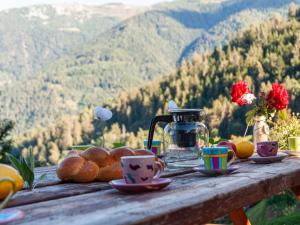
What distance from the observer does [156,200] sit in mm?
1168

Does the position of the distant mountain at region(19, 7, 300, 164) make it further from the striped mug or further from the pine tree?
the striped mug

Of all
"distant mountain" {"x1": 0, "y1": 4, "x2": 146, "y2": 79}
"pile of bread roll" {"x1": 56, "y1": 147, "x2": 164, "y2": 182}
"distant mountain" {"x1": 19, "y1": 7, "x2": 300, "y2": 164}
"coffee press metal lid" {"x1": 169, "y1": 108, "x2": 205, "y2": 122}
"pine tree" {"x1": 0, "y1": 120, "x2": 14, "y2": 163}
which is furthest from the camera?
"distant mountain" {"x1": 0, "y1": 4, "x2": 146, "y2": 79}

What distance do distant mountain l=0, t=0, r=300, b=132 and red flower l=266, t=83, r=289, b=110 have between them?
292ft

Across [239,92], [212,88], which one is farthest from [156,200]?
[212,88]

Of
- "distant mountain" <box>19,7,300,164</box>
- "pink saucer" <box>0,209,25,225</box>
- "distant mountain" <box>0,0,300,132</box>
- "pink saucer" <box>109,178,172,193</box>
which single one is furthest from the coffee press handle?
"distant mountain" <box>0,0,300,132</box>

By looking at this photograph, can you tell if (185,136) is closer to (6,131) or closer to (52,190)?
(52,190)

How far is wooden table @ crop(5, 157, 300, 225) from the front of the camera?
1.01m

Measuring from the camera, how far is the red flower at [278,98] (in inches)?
108

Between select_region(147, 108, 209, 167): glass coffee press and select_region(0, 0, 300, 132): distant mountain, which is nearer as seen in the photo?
select_region(147, 108, 209, 167): glass coffee press

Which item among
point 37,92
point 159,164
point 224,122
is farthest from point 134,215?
point 37,92

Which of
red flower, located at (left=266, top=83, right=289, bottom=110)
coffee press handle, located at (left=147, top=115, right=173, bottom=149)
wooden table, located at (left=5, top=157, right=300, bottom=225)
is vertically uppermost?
red flower, located at (left=266, top=83, right=289, bottom=110)

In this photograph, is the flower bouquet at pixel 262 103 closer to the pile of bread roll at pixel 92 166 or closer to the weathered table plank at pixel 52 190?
the weathered table plank at pixel 52 190

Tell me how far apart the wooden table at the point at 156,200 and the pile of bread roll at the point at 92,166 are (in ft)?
0.12

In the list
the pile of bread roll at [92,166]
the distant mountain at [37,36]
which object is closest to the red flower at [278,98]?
the pile of bread roll at [92,166]
